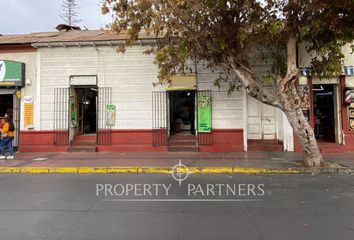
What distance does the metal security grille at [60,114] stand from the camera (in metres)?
16.8

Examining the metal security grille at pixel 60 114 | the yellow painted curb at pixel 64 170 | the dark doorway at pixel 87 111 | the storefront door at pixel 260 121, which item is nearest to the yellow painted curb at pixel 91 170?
the yellow painted curb at pixel 64 170

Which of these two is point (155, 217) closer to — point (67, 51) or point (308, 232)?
point (308, 232)

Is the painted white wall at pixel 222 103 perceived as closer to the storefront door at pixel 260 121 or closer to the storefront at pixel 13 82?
the storefront door at pixel 260 121

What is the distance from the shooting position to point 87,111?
18.3 m

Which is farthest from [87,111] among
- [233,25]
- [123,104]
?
[233,25]

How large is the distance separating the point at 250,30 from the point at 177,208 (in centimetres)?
690

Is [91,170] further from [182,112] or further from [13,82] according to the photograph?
[13,82]

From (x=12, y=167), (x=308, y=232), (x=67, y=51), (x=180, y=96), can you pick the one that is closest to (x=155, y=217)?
(x=308, y=232)

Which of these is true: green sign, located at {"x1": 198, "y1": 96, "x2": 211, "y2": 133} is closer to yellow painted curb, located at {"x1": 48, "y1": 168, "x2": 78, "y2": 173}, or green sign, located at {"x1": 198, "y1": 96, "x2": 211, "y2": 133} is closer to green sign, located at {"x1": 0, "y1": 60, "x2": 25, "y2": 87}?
yellow painted curb, located at {"x1": 48, "y1": 168, "x2": 78, "y2": 173}

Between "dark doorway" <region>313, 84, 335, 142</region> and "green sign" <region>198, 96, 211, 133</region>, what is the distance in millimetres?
4703

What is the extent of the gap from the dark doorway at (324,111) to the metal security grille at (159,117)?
21.8ft

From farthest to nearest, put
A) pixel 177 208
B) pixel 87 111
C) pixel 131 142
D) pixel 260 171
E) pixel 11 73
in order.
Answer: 1. pixel 87 111
2. pixel 11 73
3. pixel 131 142
4. pixel 260 171
5. pixel 177 208

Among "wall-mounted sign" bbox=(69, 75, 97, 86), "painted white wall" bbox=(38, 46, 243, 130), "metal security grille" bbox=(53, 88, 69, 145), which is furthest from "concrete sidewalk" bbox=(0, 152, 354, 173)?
"wall-mounted sign" bbox=(69, 75, 97, 86)

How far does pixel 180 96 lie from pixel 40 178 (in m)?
8.12
